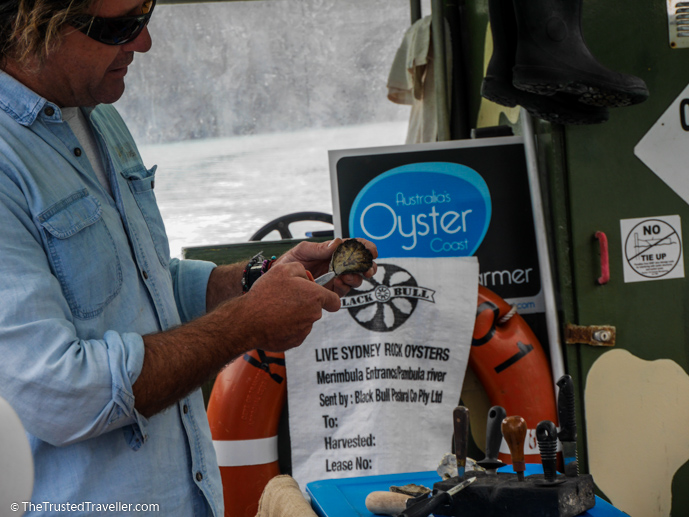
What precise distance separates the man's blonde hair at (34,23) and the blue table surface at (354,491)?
37.5 inches

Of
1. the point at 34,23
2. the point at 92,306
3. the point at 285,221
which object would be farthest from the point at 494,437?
the point at 285,221

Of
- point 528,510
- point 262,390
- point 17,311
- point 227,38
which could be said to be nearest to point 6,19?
point 17,311

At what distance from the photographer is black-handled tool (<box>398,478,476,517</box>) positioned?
1.20 m

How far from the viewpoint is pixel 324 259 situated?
4.80 ft

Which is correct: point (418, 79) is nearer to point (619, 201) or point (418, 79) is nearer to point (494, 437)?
point (619, 201)

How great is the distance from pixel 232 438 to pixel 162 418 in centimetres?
97

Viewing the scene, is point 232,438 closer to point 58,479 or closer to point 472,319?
point 472,319

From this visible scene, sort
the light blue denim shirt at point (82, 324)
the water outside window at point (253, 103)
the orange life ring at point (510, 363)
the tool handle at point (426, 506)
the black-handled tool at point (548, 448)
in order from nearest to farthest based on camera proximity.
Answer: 1. the light blue denim shirt at point (82, 324)
2. the tool handle at point (426, 506)
3. the black-handled tool at point (548, 448)
4. the orange life ring at point (510, 363)
5. the water outside window at point (253, 103)

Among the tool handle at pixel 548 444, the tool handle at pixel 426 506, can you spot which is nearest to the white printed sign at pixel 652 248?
the tool handle at pixel 548 444

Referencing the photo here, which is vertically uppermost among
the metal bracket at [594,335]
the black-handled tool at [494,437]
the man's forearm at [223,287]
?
the man's forearm at [223,287]

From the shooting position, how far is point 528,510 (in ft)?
4.22

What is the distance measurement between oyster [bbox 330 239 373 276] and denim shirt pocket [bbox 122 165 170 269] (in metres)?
0.30

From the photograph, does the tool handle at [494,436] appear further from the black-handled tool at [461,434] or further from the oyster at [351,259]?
the oyster at [351,259]

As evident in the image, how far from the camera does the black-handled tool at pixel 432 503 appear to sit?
3.93 feet
